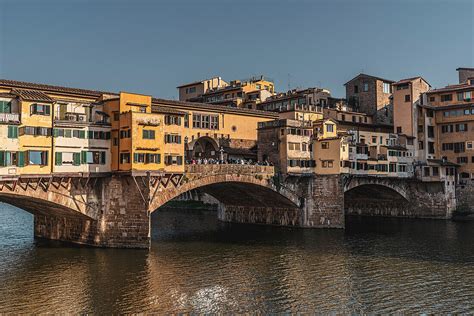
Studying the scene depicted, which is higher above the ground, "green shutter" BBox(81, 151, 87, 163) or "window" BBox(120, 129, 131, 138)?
"window" BBox(120, 129, 131, 138)

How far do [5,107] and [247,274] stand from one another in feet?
97.9

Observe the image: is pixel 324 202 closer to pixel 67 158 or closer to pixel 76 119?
pixel 76 119

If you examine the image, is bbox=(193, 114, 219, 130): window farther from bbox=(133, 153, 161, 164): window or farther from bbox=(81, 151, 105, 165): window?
bbox=(81, 151, 105, 165): window

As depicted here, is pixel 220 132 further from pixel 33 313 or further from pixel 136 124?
pixel 33 313

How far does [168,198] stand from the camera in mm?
61031

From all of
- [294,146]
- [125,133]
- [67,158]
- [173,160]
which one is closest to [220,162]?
[173,160]

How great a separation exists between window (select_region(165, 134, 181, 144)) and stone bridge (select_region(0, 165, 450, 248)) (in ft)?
13.5

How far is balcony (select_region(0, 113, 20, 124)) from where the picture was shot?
159 feet

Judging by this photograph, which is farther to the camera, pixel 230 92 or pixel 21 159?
pixel 230 92

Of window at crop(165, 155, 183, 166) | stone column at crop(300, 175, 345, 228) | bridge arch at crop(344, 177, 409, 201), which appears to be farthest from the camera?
bridge arch at crop(344, 177, 409, 201)

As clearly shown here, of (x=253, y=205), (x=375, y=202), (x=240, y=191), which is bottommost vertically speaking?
(x=375, y=202)

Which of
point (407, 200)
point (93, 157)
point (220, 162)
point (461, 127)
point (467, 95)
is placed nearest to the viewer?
point (93, 157)

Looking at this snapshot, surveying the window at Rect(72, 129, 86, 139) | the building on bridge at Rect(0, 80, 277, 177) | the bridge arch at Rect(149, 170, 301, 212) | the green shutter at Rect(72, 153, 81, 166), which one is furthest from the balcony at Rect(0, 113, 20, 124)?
the bridge arch at Rect(149, 170, 301, 212)

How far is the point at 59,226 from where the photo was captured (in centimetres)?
6291
